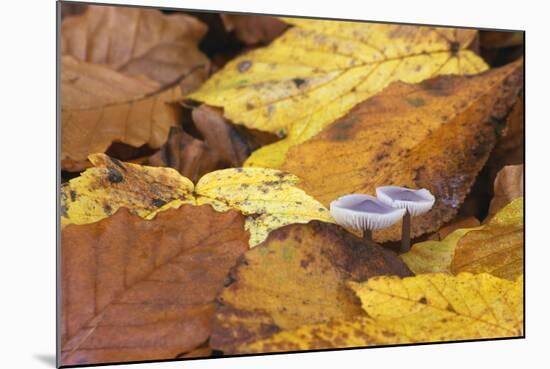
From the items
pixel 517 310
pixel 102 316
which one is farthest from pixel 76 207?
pixel 517 310

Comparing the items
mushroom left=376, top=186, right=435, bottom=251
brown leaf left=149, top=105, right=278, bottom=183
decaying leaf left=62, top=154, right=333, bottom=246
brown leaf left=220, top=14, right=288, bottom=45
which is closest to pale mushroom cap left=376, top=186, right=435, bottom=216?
mushroom left=376, top=186, right=435, bottom=251

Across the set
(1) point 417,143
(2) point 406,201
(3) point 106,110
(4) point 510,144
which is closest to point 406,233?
(2) point 406,201

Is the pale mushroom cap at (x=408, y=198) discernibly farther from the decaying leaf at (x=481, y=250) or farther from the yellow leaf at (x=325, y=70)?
Answer: the yellow leaf at (x=325, y=70)

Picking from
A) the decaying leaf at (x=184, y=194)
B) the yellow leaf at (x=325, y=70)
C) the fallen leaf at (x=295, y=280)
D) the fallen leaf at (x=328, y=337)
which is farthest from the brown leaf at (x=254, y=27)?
the fallen leaf at (x=328, y=337)

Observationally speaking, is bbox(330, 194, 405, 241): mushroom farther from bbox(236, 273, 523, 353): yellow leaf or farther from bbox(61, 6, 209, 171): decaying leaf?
bbox(61, 6, 209, 171): decaying leaf

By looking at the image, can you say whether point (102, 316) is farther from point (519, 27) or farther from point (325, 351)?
point (519, 27)
